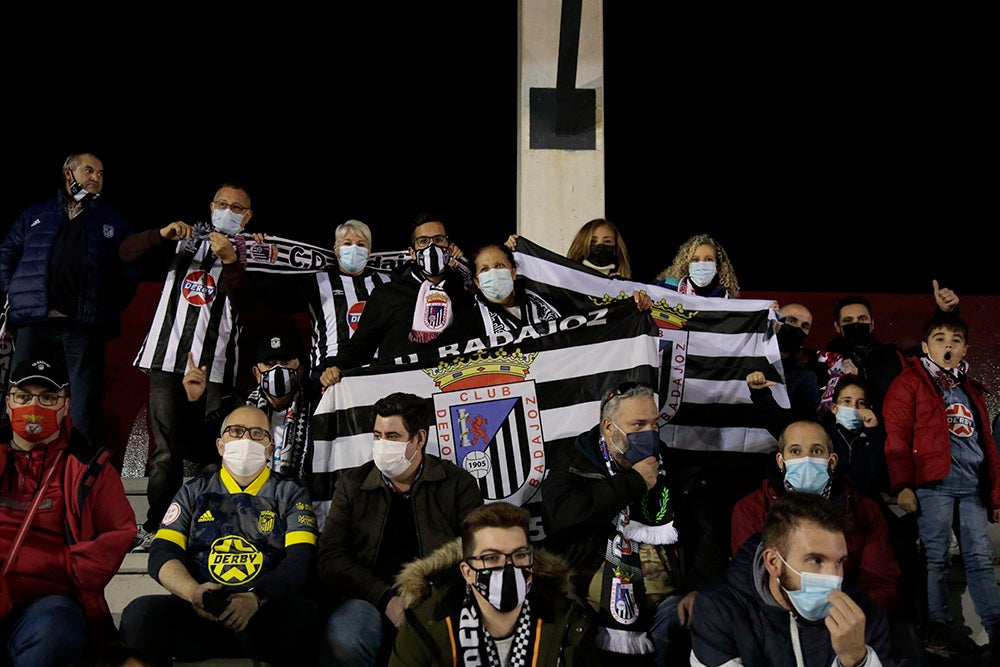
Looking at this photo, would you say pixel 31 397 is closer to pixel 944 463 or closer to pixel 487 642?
pixel 487 642

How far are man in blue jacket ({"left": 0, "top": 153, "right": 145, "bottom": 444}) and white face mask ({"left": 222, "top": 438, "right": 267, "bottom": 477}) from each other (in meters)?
1.74

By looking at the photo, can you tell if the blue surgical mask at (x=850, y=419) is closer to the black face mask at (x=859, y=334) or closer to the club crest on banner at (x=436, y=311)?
the black face mask at (x=859, y=334)

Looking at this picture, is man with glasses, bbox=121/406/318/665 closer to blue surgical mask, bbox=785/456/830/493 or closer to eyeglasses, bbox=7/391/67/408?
eyeglasses, bbox=7/391/67/408

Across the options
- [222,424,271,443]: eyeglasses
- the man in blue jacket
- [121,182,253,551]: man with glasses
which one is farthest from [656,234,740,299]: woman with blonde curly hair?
the man in blue jacket

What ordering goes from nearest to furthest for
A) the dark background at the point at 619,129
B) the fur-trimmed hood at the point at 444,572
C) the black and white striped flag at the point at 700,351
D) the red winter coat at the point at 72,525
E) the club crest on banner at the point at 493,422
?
the fur-trimmed hood at the point at 444,572 < the red winter coat at the point at 72,525 < the club crest on banner at the point at 493,422 < the black and white striped flag at the point at 700,351 < the dark background at the point at 619,129

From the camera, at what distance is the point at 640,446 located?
14.9ft

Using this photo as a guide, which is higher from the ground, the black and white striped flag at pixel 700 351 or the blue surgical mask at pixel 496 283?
the blue surgical mask at pixel 496 283

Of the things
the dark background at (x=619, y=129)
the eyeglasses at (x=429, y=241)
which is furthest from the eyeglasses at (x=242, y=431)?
the dark background at (x=619, y=129)

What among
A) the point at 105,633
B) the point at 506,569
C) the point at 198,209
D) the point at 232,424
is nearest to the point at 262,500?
the point at 232,424

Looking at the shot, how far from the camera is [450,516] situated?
4.61m

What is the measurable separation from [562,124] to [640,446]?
388 centimetres

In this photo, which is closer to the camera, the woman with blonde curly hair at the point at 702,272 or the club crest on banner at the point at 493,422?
the club crest on banner at the point at 493,422

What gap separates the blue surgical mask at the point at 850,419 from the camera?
216 inches

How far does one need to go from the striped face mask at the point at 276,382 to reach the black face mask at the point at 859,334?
3.17 meters
